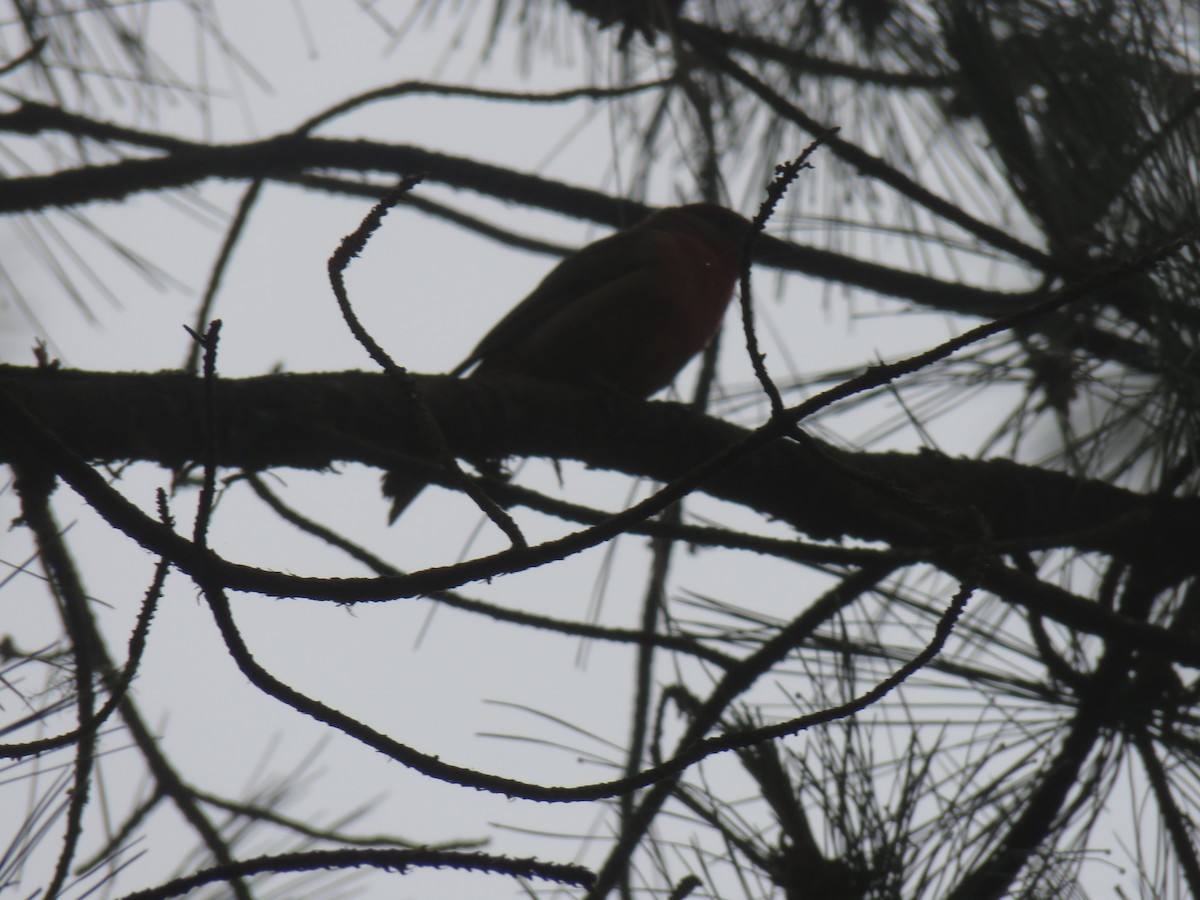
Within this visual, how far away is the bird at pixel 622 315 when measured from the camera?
156 inches

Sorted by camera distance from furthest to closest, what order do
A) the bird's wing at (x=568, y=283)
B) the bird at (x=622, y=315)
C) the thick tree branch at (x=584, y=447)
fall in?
the bird's wing at (x=568, y=283) < the bird at (x=622, y=315) < the thick tree branch at (x=584, y=447)

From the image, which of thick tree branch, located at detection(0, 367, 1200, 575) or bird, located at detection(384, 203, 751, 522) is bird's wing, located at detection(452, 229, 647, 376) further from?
thick tree branch, located at detection(0, 367, 1200, 575)

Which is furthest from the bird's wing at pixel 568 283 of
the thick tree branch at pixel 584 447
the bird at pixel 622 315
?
the thick tree branch at pixel 584 447

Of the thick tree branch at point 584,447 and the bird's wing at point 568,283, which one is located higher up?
the bird's wing at point 568,283

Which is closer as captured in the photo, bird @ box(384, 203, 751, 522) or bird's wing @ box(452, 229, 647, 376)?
bird @ box(384, 203, 751, 522)

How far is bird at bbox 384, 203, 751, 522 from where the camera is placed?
13.0 feet

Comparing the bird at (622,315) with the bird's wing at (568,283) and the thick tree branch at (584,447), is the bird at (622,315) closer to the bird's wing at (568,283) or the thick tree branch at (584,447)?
the bird's wing at (568,283)

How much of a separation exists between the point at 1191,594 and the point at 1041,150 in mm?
1103

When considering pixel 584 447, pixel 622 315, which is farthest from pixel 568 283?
pixel 584 447

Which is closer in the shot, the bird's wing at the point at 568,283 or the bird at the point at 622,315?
the bird at the point at 622,315

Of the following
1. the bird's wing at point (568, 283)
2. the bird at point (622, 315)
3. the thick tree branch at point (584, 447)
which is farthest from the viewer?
the bird's wing at point (568, 283)

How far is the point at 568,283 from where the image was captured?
4.22m

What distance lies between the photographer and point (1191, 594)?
2.94 meters

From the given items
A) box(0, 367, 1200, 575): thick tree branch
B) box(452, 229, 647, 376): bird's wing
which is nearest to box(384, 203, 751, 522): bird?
box(452, 229, 647, 376): bird's wing
